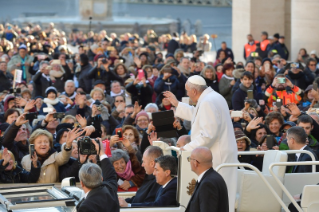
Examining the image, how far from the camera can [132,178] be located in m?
9.59

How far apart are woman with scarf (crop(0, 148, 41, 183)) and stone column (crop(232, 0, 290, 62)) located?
1563 centimetres

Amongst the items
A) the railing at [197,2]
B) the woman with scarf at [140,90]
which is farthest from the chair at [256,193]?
the railing at [197,2]

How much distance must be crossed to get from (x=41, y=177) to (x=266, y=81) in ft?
27.9

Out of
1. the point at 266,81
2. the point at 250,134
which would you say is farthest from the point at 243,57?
the point at 250,134

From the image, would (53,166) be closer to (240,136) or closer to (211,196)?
(240,136)

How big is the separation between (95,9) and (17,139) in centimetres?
2685

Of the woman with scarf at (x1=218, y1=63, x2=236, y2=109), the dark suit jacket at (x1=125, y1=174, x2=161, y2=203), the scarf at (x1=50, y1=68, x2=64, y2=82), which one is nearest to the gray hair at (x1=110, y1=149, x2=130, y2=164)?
the dark suit jacket at (x1=125, y1=174, x2=161, y2=203)

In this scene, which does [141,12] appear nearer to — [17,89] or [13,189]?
[17,89]

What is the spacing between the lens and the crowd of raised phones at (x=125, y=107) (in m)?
9.51

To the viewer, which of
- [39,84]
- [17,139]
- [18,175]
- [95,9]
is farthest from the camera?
[95,9]

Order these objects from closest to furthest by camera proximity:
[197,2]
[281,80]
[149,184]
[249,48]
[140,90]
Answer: [149,184], [281,80], [140,90], [249,48], [197,2]

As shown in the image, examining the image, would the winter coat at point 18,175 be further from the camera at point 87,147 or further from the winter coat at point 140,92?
the winter coat at point 140,92

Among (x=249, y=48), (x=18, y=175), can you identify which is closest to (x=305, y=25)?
(x=249, y=48)

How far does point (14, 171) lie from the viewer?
949cm
